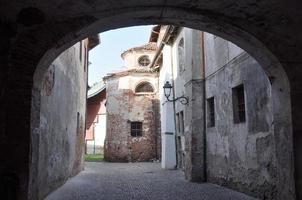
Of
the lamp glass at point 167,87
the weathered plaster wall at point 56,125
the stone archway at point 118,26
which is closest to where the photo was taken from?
the stone archway at point 118,26

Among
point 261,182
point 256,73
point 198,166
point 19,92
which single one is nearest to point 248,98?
point 256,73

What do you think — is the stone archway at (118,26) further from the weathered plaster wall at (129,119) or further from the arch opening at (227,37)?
the weathered plaster wall at (129,119)

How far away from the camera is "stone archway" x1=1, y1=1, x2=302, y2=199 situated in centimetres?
475

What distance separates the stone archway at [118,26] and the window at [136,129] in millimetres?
21060

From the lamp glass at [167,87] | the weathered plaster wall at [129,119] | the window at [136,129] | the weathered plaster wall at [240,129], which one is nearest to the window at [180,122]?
the lamp glass at [167,87]

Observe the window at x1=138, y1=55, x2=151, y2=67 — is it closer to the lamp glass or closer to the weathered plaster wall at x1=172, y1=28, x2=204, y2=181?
the lamp glass

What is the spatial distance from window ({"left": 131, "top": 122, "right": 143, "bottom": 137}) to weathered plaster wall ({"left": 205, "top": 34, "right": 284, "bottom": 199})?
1491 cm

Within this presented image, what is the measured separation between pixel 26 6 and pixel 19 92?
43.3 inches

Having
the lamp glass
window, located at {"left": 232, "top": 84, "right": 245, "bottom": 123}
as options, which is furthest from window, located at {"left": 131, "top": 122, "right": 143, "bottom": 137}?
window, located at {"left": 232, "top": 84, "right": 245, "bottom": 123}

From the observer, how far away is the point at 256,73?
8.24 m

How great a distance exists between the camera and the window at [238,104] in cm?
954

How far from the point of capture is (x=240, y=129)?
9.23 meters

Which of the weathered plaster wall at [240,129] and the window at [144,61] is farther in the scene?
the window at [144,61]

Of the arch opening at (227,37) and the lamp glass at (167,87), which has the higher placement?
the lamp glass at (167,87)
